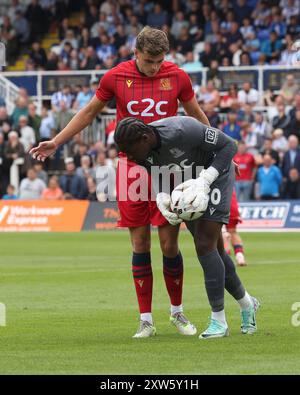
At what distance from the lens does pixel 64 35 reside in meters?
40.0

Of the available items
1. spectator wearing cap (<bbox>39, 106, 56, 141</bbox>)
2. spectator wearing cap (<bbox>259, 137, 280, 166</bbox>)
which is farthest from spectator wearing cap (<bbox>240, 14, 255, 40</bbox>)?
spectator wearing cap (<bbox>39, 106, 56, 141</bbox>)

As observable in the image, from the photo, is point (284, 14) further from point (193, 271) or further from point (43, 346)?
point (43, 346)

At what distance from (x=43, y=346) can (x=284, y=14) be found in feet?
87.9

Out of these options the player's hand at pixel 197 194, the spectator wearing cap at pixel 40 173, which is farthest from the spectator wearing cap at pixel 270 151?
the player's hand at pixel 197 194

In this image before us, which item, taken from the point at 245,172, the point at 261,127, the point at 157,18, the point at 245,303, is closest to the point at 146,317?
the point at 245,303

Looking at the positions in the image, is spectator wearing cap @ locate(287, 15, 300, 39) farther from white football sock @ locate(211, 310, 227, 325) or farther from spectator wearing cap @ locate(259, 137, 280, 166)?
white football sock @ locate(211, 310, 227, 325)

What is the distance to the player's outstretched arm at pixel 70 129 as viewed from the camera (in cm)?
1061

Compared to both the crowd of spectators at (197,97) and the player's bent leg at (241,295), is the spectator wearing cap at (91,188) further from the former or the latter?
the player's bent leg at (241,295)

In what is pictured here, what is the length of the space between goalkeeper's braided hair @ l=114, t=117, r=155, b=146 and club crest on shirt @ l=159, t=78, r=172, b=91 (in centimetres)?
108

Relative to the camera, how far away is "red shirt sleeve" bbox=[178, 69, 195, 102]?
1050cm

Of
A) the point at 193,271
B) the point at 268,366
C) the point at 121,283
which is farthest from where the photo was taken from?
the point at 193,271

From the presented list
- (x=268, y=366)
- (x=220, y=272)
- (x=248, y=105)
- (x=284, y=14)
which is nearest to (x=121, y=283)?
(x=220, y=272)

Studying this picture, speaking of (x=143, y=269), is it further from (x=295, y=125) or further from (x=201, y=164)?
(x=295, y=125)

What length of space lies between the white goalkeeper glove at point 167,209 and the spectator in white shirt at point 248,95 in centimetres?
2213
